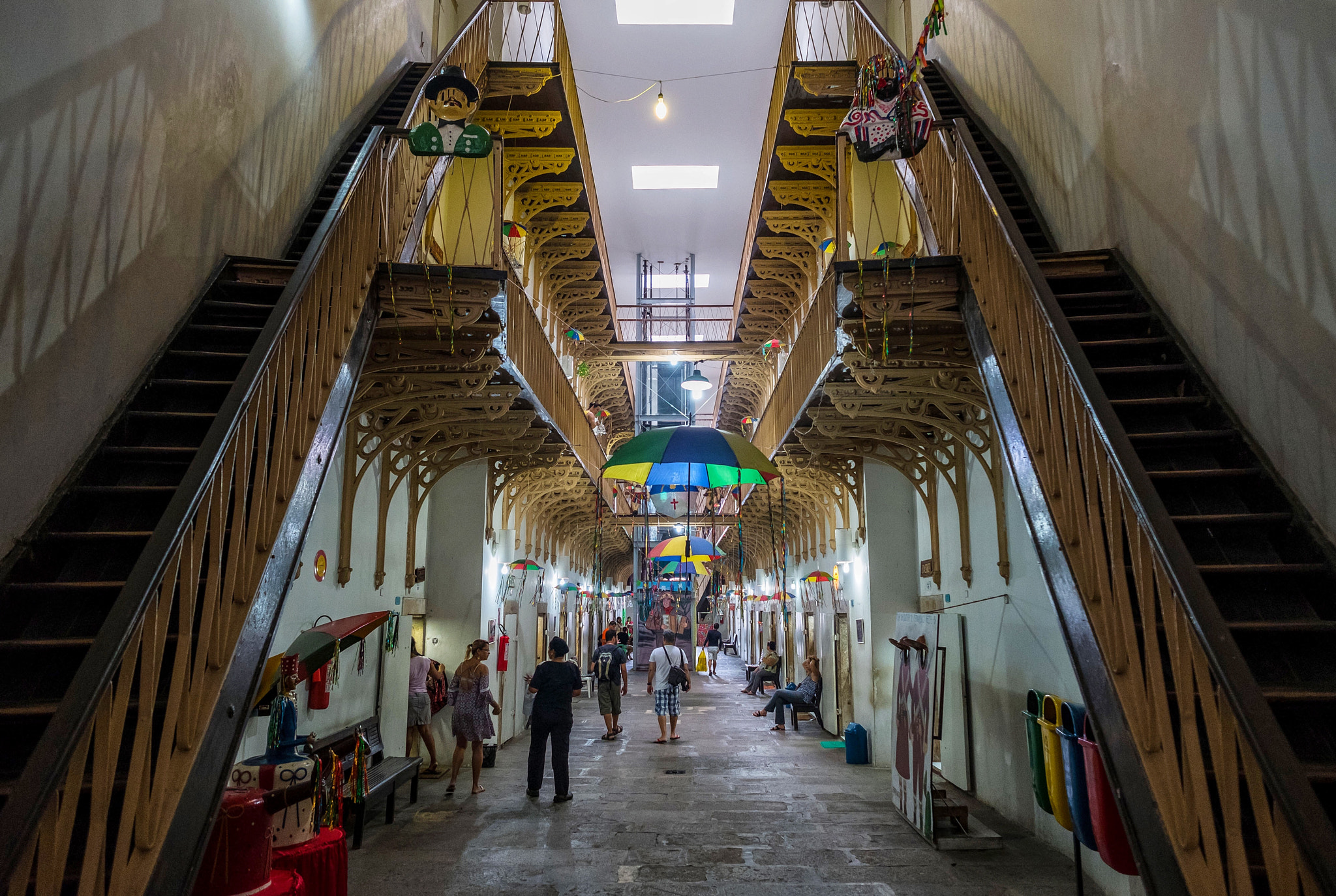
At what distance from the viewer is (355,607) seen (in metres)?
8.09

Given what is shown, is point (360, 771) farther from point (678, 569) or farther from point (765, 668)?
point (678, 569)

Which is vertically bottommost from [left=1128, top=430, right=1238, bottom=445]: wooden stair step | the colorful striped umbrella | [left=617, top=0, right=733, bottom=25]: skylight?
[left=1128, top=430, right=1238, bottom=445]: wooden stair step

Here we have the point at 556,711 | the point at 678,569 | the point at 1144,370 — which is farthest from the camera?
the point at 678,569

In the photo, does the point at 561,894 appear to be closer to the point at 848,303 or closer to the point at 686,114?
the point at 848,303

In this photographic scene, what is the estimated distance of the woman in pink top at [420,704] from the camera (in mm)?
9312

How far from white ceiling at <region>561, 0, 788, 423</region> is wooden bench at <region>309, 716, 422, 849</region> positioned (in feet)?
35.9

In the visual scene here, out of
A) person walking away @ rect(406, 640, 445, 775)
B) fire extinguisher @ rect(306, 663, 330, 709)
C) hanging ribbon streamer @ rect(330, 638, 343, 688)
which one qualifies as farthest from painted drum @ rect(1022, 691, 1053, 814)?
person walking away @ rect(406, 640, 445, 775)

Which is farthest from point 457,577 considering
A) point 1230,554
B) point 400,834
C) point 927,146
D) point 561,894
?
point 1230,554

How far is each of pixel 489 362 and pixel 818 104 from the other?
632 centimetres

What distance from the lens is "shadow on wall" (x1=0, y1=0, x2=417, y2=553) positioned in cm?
379

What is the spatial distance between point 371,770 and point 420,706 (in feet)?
5.94

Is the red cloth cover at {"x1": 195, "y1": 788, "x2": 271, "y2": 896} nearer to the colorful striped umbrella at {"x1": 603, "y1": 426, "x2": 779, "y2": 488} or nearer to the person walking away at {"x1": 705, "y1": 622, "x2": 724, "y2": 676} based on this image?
the colorful striped umbrella at {"x1": 603, "y1": 426, "x2": 779, "y2": 488}

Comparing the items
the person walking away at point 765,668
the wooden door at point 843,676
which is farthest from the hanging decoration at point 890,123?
the person walking away at point 765,668

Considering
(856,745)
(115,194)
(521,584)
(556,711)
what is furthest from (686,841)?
(521,584)
